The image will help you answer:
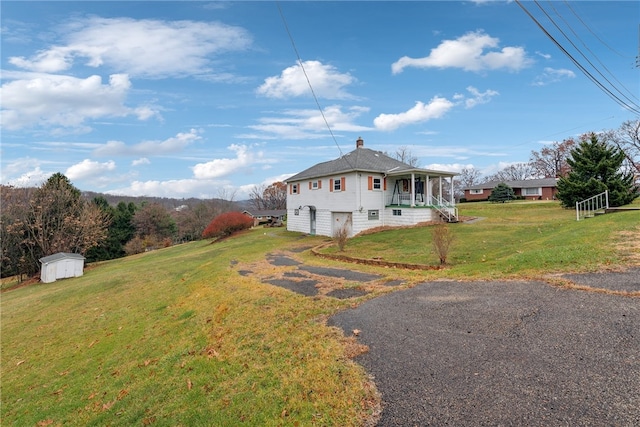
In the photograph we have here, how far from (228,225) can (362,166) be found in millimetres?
20467

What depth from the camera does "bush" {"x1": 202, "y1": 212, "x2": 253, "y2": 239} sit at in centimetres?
3653

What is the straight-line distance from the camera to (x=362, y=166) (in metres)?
22.2

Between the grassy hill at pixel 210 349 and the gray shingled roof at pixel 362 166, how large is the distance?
9536mm

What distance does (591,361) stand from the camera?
3709 mm

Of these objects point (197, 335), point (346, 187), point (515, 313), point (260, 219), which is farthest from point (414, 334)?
point (260, 219)

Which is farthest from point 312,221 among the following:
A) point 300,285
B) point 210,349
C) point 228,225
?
point 210,349

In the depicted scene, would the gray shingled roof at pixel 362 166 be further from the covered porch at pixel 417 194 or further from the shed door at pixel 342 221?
the shed door at pixel 342 221

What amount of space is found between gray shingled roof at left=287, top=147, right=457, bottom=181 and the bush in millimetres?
12171

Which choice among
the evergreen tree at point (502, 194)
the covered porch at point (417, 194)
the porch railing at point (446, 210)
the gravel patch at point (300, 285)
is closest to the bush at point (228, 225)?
the covered porch at point (417, 194)

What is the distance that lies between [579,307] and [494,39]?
1483 cm

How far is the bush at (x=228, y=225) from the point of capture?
36531mm

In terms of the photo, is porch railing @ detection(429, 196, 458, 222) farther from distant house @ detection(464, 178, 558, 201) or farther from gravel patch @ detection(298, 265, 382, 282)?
distant house @ detection(464, 178, 558, 201)

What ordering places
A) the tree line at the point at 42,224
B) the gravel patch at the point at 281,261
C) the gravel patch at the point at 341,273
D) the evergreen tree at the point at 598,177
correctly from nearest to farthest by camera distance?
1. the gravel patch at the point at 341,273
2. the gravel patch at the point at 281,261
3. the evergreen tree at the point at 598,177
4. the tree line at the point at 42,224

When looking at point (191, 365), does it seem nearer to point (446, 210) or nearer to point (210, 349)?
point (210, 349)
